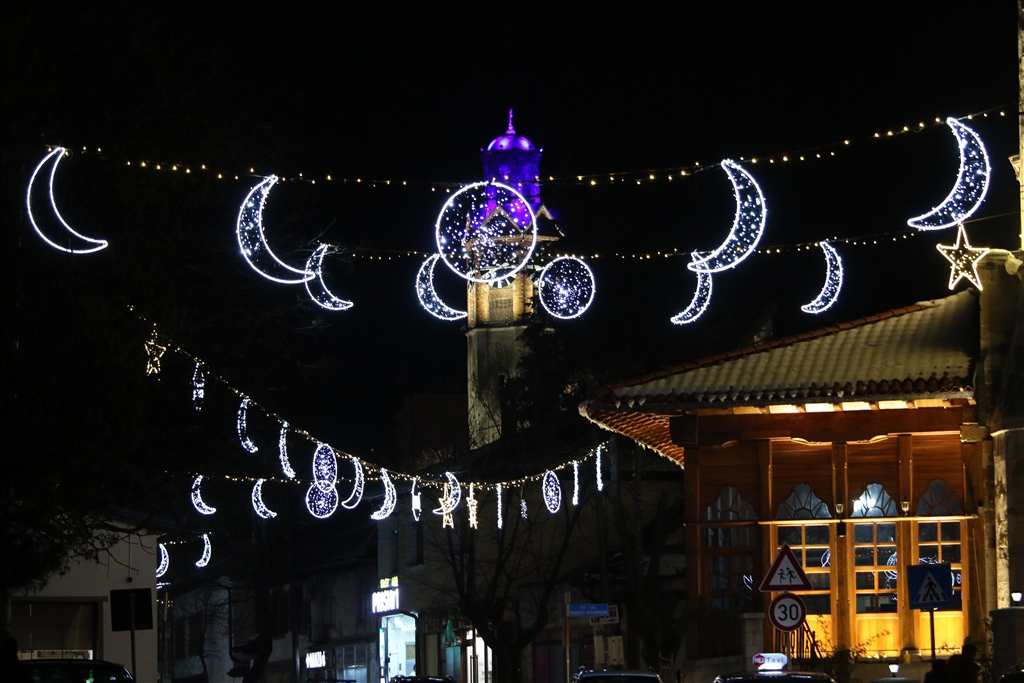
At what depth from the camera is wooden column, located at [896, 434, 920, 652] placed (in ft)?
67.3

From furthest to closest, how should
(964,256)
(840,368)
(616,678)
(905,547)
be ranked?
(840,368)
(905,547)
(964,256)
(616,678)

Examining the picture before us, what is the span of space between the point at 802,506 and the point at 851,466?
2.81 ft

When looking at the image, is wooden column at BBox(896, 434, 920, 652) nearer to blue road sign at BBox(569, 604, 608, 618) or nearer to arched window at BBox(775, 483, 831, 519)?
arched window at BBox(775, 483, 831, 519)

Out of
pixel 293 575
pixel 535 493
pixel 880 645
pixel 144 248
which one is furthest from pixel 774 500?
pixel 293 575

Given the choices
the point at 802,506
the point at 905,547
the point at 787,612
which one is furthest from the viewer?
the point at 802,506

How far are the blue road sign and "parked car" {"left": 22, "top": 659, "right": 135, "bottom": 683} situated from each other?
44.4 ft

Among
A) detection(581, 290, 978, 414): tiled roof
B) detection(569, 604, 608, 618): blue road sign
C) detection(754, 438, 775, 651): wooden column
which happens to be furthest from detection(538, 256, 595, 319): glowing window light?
detection(569, 604, 608, 618): blue road sign

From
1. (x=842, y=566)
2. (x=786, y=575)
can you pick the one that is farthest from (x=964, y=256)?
(x=786, y=575)

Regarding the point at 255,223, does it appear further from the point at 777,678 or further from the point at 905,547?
the point at 905,547

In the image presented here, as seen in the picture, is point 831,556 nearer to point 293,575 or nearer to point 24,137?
point 24,137

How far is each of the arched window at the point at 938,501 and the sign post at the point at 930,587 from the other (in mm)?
3670

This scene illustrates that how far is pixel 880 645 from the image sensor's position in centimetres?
2081

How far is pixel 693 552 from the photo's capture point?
843 inches

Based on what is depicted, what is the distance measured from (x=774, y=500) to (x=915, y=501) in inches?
72.6
